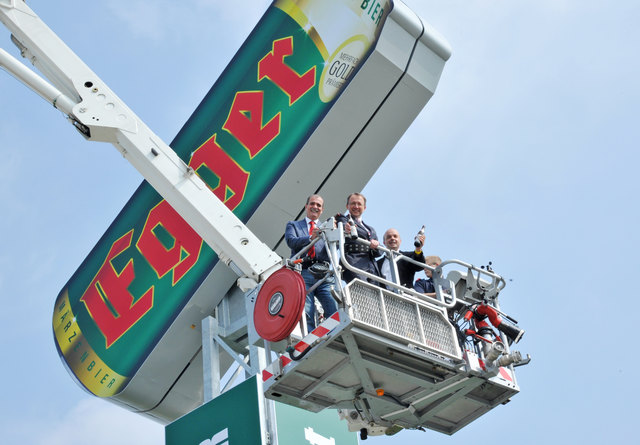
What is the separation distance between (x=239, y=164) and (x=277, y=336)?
16.3ft

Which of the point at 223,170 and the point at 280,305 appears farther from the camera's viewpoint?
the point at 223,170

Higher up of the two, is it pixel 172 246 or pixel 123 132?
pixel 123 132

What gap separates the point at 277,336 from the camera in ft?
31.6

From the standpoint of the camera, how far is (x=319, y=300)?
1001 centimetres

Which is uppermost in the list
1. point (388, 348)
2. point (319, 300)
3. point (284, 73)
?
point (284, 73)

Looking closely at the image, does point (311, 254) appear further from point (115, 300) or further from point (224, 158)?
point (115, 300)

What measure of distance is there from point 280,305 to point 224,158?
4.99 meters

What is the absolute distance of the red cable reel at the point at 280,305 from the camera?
9.48 m

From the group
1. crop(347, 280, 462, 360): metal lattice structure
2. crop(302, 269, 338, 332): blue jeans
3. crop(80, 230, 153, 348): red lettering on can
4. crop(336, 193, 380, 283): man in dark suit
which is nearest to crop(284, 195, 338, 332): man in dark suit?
crop(302, 269, 338, 332): blue jeans

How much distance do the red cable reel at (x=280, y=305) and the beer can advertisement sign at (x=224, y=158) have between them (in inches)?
155

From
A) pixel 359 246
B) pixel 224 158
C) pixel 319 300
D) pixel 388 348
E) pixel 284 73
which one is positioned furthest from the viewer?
pixel 224 158

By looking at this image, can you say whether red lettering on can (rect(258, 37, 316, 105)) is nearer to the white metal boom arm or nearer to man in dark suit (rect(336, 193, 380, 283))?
the white metal boom arm

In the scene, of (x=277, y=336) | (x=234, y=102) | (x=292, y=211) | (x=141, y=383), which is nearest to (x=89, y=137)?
(x=234, y=102)

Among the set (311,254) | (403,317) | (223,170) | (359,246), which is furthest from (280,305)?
(223,170)
